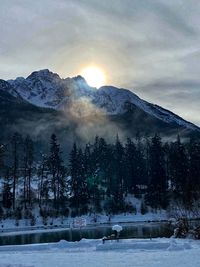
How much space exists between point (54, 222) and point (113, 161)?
24.3 m

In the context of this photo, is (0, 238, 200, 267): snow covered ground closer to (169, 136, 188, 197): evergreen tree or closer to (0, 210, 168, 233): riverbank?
(0, 210, 168, 233): riverbank

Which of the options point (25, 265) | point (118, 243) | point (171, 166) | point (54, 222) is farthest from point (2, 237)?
point (171, 166)

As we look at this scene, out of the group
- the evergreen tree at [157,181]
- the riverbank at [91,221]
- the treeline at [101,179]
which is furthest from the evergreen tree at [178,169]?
the riverbank at [91,221]

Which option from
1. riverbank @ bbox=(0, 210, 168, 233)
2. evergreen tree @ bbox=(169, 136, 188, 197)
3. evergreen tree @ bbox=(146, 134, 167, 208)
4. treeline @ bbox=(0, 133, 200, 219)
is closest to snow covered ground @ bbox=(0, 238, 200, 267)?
riverbank @ bbox=(0, 210, 168, 233)

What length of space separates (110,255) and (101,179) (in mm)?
63346

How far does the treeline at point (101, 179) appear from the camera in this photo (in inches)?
3172

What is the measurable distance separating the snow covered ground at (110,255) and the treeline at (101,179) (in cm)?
3893

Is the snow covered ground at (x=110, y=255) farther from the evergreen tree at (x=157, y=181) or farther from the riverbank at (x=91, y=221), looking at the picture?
the evergreen tree at (x=157, y=181)

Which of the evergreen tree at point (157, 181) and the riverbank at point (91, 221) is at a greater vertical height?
the evergreen tree at point (157, 181)

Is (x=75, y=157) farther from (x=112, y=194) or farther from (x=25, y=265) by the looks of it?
(x=25, y=265)

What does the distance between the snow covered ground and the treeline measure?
38933 mm

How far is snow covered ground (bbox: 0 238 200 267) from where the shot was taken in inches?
965

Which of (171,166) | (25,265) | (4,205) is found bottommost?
Answer: (25,265)

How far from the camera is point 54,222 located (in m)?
73.1
